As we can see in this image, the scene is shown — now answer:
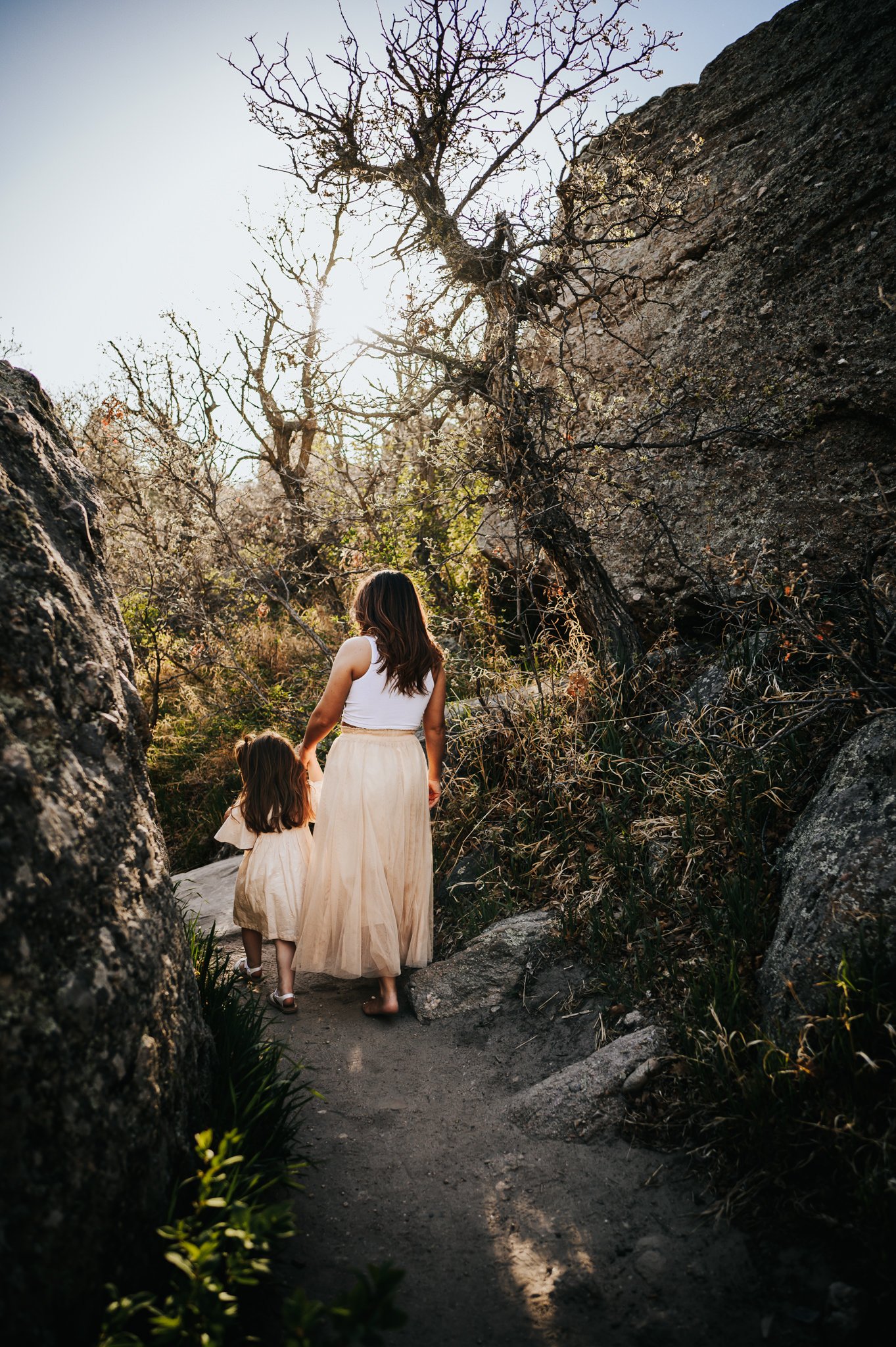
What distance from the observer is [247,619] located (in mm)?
8992

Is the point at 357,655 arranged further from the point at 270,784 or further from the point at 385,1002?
the point at 385,1002

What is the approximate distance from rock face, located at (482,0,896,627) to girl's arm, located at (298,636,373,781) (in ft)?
7.50

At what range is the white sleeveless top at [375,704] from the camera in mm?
3777

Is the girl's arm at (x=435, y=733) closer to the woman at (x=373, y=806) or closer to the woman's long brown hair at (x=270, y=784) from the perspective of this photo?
the woman at (x=373, y=806)

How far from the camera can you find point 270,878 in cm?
389

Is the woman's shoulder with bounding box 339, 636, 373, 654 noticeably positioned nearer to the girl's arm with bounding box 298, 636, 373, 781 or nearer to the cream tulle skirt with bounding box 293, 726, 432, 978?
the girl's arm with bounding box 298, 636, 373, 781

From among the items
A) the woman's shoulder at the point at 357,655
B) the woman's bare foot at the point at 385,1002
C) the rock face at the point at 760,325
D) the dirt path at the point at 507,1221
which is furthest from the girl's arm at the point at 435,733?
the rock face at the point at 760,325

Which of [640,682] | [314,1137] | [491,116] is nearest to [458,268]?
[491,116]

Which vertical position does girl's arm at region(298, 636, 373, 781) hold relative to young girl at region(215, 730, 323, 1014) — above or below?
above

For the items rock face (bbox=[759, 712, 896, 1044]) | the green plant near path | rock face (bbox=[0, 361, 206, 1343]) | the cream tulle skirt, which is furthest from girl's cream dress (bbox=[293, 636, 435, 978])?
rock face (bbox=[759, 712, 896, 1044])

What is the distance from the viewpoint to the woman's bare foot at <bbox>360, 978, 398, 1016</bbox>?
364 centimetres

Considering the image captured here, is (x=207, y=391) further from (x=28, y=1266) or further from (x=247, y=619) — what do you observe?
(x=28, y=1266)

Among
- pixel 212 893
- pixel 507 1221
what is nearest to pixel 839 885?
pixel 507 1221

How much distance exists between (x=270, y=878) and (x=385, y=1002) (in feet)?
2.96
